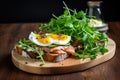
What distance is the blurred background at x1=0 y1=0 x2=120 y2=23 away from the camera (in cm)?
279

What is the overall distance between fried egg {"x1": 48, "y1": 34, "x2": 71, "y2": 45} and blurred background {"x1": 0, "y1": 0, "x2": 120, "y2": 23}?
1.26 metres

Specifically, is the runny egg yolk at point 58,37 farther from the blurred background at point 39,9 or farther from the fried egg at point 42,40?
the blurred background at point 39,9

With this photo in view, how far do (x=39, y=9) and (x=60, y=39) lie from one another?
4.38 feet

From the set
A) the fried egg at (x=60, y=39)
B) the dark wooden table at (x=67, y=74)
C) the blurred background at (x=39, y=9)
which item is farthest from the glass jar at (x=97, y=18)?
the blurred background at (x=39, y=9)

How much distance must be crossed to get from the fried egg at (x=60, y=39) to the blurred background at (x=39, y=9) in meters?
1.26

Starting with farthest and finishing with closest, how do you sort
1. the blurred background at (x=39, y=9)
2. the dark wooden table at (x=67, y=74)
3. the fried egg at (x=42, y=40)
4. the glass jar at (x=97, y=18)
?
the blurred background at (x=39, y=9)
the glass jar at (x=97, y=18)
the fried egg at (x=42, y=40)
the dark wooden table at (x=67, y=74)

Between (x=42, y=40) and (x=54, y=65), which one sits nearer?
(x=54, y=65)

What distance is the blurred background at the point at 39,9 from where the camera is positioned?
279cm

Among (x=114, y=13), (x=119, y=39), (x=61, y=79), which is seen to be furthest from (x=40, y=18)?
(x=61, y=79)

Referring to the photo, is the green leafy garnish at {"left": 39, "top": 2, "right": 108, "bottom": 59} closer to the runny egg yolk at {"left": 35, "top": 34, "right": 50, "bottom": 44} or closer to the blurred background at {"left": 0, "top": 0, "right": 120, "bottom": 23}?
the runny egg yolk at {"left": 35, "top": 34, "right": 50, "bottom": 44}

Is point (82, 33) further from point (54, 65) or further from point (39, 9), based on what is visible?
point (39, 9)

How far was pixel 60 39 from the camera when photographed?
1.54m

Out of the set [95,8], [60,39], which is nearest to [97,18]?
[95,8]

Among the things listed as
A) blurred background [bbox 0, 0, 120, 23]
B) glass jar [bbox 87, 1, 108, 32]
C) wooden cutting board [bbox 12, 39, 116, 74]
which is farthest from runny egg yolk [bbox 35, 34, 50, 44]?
blurred background [bbox 0, 0, 120, 23]
